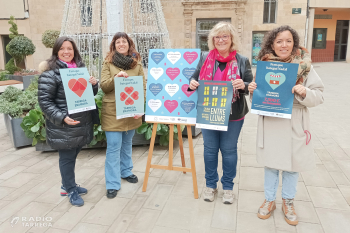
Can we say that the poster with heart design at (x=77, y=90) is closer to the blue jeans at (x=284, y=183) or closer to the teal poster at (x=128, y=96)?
the teal poster at (x=128, y=96)

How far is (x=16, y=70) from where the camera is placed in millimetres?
11242

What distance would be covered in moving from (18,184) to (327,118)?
238 inches

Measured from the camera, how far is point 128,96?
291 cm

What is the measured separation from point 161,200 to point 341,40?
20999 mm

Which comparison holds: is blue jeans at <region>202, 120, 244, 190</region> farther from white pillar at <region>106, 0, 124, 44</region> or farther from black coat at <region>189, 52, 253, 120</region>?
white pillar at <region>106, 0, 124, 44</region>

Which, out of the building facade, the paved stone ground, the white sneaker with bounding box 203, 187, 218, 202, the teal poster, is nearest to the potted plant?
the paved stone ground

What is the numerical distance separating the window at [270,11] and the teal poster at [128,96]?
14285 mm

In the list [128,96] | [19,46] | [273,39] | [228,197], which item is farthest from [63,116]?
[19,46]

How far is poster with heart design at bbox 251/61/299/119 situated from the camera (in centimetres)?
223

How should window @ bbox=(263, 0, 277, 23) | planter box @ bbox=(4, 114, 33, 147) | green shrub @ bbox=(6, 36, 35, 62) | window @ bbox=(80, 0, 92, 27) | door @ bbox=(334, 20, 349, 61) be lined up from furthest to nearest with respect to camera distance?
door @ bbox=(334, 20, 349, 61) → window @ bbox=(263, 0, 277, 23) → green shrub @ bbox=(6, 36, 35, 62) → window @ bbox=(80, 0, 92, 27) → planter box @ bbox=(4, 114, 33, 147)

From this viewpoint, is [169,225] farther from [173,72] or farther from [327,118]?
[327,118]

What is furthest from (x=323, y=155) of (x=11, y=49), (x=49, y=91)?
(x=11, y=49)

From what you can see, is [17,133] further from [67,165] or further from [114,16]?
[114,16]

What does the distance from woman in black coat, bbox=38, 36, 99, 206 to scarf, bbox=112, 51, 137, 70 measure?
31cm
